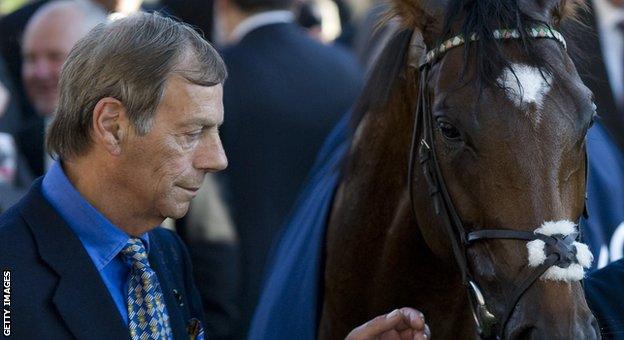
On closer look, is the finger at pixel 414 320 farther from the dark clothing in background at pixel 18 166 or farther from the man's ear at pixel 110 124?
the dark clothing in background at pixel 18 166

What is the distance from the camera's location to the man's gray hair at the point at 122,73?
2.52m

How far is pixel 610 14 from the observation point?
670cm

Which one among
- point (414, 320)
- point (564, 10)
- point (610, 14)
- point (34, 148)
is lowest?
point (610, 14)

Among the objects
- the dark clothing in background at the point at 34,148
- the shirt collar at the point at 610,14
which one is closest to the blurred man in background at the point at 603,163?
the shirt collar at the point at 610,14

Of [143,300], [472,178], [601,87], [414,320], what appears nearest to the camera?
[143,300]

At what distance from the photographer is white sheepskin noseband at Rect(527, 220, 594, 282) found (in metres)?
2.64

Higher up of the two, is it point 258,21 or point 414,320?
point 258,21

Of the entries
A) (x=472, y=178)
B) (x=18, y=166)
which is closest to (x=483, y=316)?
(x=472, y=178)

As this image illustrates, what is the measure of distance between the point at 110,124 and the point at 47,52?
3.20 m

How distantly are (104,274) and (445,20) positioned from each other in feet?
3.63

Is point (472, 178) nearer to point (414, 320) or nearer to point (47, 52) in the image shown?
point (414, 320)

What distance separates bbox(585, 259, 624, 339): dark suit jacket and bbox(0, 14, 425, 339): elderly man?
1.13 meters

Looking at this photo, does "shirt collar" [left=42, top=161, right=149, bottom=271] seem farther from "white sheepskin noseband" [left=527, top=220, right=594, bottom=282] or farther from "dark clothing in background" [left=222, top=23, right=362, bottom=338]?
"dark clothing in background" [left=222, top=23, right=362, bottom=338]

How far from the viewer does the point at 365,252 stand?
354cm
